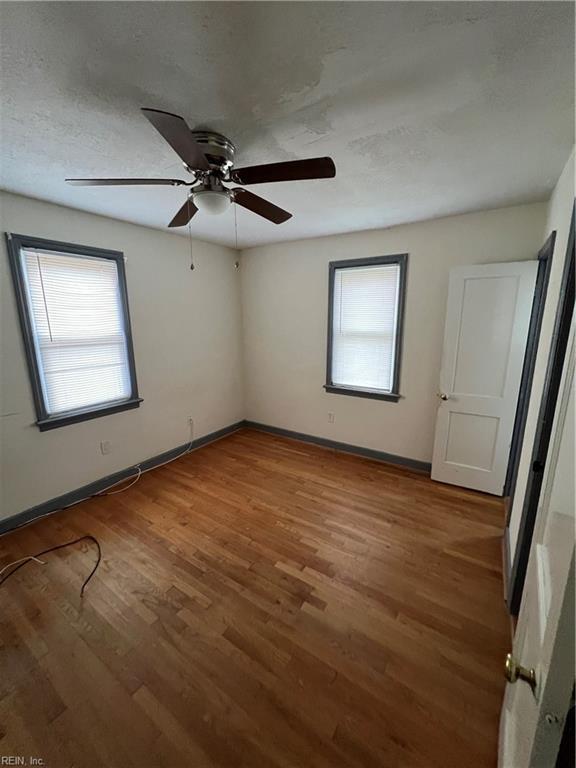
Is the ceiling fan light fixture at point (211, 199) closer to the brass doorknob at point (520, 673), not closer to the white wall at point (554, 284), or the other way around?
the white wall at point (554, 284)

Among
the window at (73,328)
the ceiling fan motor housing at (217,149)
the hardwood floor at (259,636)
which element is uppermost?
the ceiling fan motor housing at (217,149)

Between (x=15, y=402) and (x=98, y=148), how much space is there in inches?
74.2

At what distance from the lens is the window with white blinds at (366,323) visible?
3033 millimetres

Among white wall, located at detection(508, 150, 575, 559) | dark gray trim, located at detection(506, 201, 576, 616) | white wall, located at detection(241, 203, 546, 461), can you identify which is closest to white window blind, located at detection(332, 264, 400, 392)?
white wall, located at detection(241, 203, 546, 461)

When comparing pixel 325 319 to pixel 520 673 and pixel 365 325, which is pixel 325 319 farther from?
pixel 520 673

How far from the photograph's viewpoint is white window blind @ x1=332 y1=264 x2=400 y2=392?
3.06 m

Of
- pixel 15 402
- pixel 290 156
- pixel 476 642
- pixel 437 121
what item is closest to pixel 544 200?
pixel 437 121

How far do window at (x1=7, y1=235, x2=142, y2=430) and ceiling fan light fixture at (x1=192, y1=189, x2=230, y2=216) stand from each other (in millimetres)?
1604

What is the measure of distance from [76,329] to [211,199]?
1.83 m

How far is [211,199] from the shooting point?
150 centimetres

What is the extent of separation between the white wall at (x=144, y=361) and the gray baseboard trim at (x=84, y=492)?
0.05m

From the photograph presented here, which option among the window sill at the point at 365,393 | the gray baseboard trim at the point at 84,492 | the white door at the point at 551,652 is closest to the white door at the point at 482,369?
the window sill at the point at 365,393

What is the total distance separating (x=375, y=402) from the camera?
328 cm

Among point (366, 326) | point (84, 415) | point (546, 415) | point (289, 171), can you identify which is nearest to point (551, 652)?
point (546, 415)
